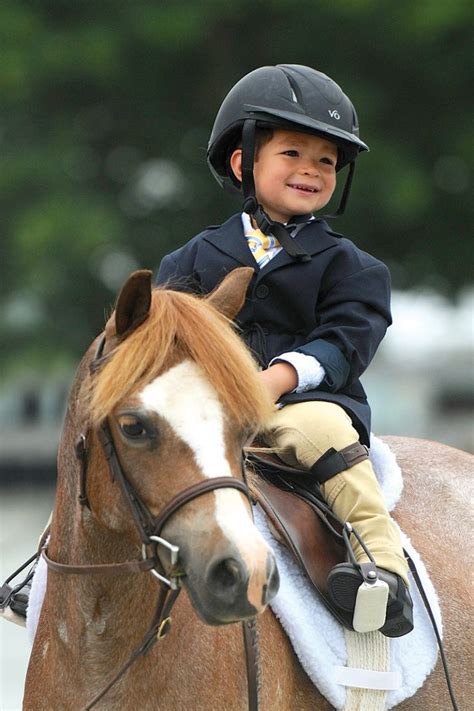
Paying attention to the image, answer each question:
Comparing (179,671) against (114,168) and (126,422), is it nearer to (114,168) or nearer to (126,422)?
(126,422)

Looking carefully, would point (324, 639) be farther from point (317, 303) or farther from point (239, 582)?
point (317, 303)

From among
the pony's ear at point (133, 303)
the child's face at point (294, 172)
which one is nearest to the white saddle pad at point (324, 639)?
the pony's ear at point (133, 303)

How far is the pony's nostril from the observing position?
232 centimetres

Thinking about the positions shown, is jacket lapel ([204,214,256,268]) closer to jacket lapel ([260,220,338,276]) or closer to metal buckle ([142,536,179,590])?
jacket lapel ([260,220,338,276])

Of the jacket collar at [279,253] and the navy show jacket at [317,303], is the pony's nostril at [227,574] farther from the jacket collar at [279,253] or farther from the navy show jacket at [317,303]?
the jacket collar at [279,253]

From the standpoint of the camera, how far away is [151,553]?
2.52 meters

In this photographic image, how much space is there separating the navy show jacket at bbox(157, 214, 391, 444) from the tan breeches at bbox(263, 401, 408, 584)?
7cm

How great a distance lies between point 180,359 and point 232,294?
341mm

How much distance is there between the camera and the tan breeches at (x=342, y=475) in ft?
10.1

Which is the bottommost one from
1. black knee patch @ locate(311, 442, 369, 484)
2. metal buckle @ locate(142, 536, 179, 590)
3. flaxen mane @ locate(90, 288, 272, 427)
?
black knee patch @ locate(311, 442, 369, 484)

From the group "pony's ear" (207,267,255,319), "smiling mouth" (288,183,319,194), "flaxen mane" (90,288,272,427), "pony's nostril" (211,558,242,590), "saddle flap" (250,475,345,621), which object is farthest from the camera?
"smiling mouth" (288,183,319,194)

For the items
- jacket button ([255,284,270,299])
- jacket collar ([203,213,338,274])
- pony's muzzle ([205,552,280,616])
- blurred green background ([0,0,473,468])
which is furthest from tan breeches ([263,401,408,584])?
blurred green background ([0,0,473,468])

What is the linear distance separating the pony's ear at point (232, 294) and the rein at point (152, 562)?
46 centimetres

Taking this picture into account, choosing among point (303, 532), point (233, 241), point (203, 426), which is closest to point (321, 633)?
point (303, 532)
